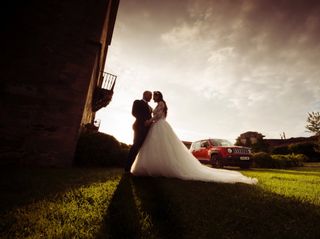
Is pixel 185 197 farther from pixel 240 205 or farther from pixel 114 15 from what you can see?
pixel 114 15

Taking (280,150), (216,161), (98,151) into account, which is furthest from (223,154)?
(280,150)

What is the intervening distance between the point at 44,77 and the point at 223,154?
10.3 metres

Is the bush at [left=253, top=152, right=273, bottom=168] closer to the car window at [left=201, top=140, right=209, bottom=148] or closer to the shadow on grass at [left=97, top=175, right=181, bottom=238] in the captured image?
the car window at [left=201, top=140, right=209, bottom=148]

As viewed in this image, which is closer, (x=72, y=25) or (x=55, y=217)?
(x=55, y=217)

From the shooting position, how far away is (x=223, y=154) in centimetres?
1266

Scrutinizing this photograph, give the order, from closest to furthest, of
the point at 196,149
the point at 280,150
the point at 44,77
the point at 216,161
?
the point at 44,77, the point at 216,161, the point at 196,149, the point at 280,150

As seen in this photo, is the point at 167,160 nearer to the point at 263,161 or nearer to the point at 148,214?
the point at 148,214

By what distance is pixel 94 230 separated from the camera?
76.3 inches

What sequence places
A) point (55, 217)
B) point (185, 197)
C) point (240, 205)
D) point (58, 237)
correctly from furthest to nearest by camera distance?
1. point (185, 197)
2. point (240, 205)
3. point (55, 217)
4. point (58, 237)

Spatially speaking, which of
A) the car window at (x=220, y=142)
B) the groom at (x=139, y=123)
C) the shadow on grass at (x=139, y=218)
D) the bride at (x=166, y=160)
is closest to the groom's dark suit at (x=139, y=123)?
the groom at (x=139, y=123)

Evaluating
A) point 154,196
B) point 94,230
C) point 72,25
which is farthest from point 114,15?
point 94,230

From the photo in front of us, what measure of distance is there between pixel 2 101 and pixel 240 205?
760 centimetres

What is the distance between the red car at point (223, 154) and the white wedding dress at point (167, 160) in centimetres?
712

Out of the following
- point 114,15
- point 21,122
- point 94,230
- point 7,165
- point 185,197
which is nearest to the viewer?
point 94,230
